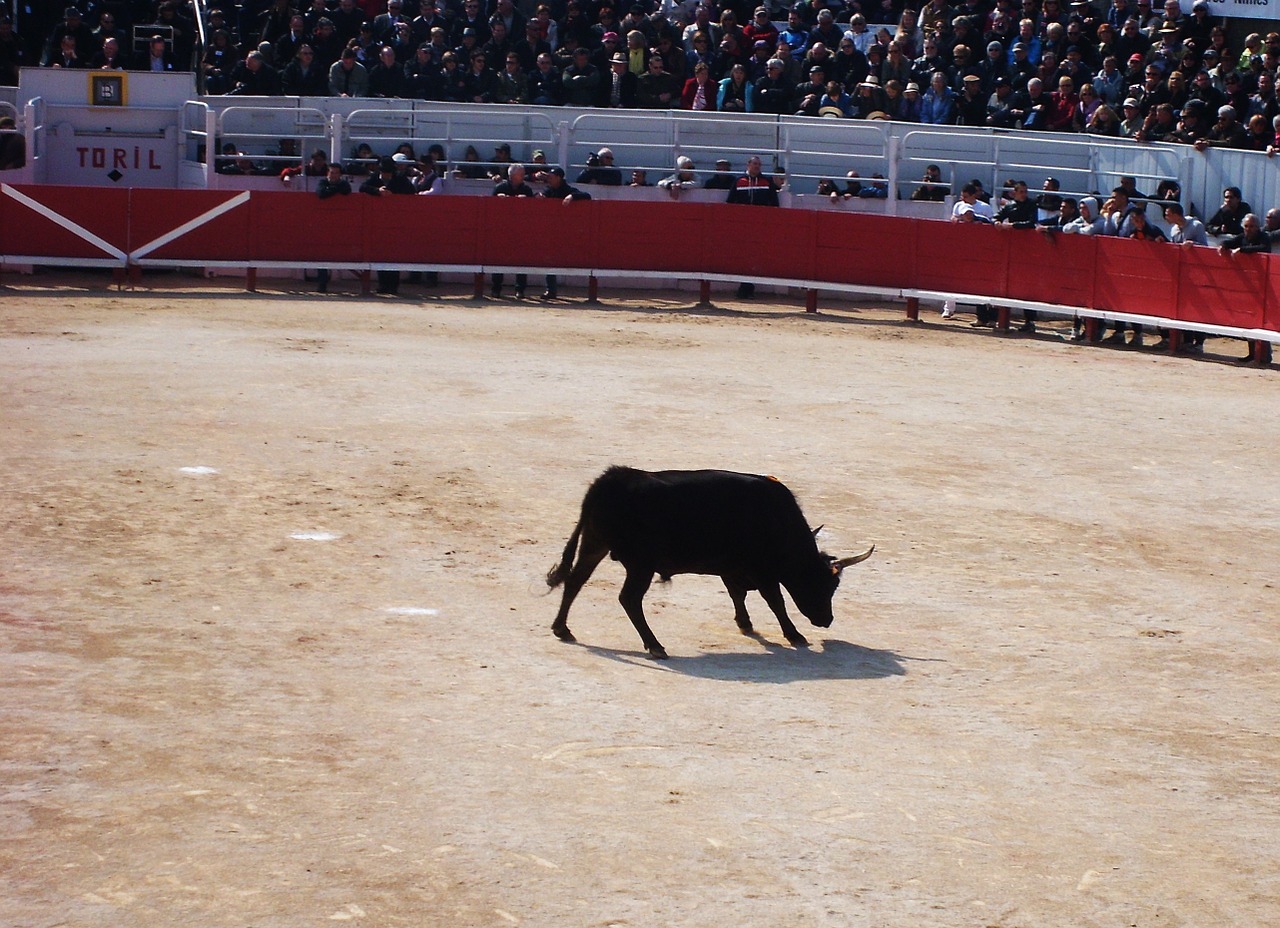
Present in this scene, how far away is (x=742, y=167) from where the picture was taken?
24938 millimetres

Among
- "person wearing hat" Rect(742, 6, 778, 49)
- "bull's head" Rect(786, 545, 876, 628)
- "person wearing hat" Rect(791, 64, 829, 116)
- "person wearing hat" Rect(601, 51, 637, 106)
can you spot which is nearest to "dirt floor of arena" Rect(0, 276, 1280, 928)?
"bull's head" Rect(786, 545, 876, 628)

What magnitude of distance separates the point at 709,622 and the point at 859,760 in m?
2.33

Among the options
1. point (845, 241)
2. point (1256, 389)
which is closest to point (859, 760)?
point (1256, 389)

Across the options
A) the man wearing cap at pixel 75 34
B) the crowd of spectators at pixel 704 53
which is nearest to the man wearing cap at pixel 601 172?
the crowd of spectators at pixel 704 53

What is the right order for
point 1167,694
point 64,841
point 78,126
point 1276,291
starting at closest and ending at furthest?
1. point 64,841
2. point 1167,694
3. point 1276,291
4. point 78,126

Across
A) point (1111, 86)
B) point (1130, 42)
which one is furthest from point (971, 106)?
point (1130, 42)

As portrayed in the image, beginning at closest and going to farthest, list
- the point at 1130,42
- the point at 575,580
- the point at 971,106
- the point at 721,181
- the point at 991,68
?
the point at 575,580, the point at 1130,42, the point at 971,106, the point at 721,181, the point at 991,68

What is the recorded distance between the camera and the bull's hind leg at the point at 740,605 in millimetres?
8641

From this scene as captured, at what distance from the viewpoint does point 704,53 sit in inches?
1026

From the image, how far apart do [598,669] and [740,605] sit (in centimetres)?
107

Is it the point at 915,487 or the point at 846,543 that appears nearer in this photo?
the point at 846,543

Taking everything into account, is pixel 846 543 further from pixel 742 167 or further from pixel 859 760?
pixel 742 167

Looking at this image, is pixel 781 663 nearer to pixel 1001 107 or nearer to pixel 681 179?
pixel 681 179

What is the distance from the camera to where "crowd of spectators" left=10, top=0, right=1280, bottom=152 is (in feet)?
78.4
